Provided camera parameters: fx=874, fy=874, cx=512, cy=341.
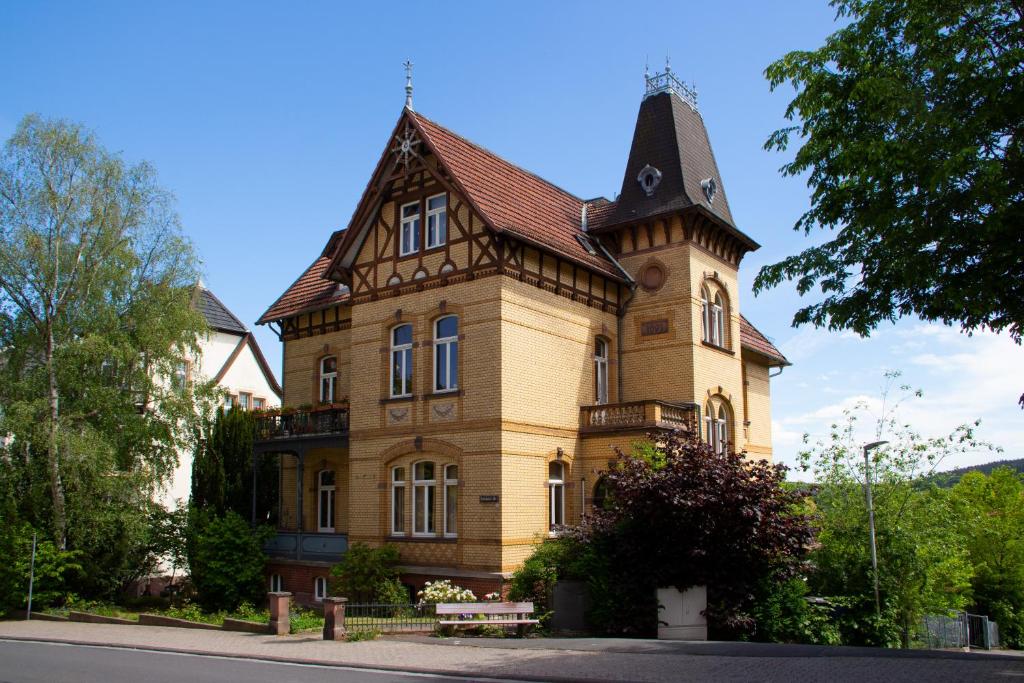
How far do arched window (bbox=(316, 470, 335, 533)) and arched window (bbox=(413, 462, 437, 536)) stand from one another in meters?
5.06

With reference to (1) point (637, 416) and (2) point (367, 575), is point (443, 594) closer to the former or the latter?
(2) point (367, 575)

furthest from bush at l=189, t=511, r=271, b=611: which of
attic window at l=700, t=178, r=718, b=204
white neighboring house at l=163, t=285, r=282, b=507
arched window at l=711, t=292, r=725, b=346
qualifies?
attic window at l=700, t=178, r=718, b=204

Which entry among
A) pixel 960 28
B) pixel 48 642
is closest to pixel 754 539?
pixel 960 28

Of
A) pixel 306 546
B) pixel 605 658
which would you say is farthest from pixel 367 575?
pixel 605 658

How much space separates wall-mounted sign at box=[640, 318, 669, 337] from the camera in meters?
23.0

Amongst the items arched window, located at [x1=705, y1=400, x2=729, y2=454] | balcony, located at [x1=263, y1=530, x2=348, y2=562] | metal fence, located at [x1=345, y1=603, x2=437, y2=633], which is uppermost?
arched window, located at [x1=705, y1=400, x2=729, y2=454]

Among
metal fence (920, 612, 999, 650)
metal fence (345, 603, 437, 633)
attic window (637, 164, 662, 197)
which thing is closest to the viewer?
metal fence (345, 603, 437, 633)

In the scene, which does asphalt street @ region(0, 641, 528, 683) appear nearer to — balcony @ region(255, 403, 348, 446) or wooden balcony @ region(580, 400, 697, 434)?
balcony @ region(255, 403, 348, 446)

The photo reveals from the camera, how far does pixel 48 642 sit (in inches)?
690

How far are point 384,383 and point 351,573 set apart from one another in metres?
4.80

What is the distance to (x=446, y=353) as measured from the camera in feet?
70.5

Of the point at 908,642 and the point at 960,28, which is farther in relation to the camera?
the point at 908,642

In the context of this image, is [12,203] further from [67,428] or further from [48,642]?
[48,642]

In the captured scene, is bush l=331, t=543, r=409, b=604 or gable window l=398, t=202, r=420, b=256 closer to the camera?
bush l=331, t=543, r=409, b=604
